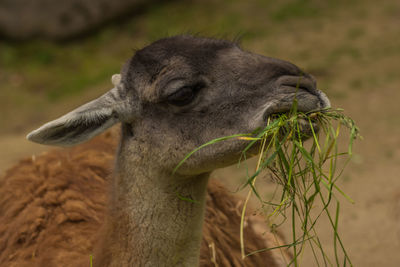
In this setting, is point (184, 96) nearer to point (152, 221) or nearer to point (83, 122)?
point (83, 122)

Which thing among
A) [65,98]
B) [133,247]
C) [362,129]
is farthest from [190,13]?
[133,247]

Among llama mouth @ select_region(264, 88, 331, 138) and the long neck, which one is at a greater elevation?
llama mouth @ select_region(264, 88, 331, 138)

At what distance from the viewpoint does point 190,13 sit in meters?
11.5

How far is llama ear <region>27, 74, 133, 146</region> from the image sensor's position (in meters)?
2.47

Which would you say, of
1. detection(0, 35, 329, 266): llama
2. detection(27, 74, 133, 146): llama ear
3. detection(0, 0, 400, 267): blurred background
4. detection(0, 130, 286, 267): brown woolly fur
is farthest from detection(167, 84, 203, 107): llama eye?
detection(0, 0, 400, 267): blurred background

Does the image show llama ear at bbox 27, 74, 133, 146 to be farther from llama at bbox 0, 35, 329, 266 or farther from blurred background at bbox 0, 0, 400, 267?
blurred background at bbox 0, 0, 400, 267

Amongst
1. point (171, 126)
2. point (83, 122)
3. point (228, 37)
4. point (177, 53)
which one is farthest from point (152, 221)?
point (228, 37)

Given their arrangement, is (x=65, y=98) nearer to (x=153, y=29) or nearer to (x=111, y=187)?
(x=153, y=29)

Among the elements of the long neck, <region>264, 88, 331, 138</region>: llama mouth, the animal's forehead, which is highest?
the animal's forehead

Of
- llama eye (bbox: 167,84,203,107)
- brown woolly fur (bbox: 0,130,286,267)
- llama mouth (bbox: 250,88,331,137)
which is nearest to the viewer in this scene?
llama mouth (bbox: 250,88,331,137)

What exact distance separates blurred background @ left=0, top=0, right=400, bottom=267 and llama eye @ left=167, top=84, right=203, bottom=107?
3.69m

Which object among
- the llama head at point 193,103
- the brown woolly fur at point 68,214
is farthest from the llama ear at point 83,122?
the brown woolly fur at point 68,214

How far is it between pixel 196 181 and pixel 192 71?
1.75 ft

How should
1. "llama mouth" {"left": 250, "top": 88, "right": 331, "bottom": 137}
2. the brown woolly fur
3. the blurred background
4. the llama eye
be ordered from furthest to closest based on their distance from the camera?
the blurred background → the brown woolly fur → the llama eye → "llama mouth" {"left": 250, "top": 88, "right": 331, "bottom": 137}
